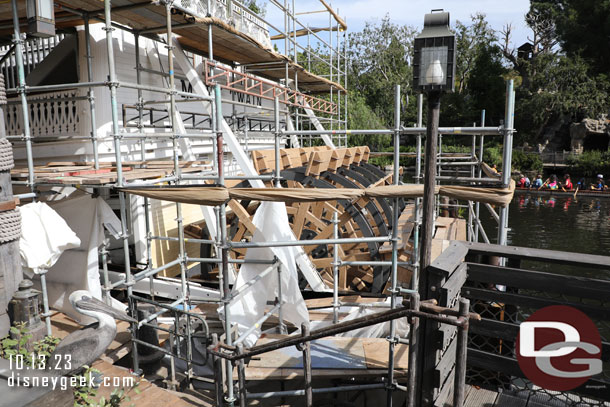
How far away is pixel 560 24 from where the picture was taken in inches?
1465

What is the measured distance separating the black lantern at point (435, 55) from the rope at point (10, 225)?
352cm

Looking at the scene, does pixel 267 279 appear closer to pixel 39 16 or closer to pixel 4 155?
pixel 4 155

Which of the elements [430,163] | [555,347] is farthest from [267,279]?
[555,347]

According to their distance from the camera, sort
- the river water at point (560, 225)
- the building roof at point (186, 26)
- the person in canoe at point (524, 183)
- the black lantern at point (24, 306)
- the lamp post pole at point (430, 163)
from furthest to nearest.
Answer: the person in canoe at point (524, 183) → the river water at point (560, 225) → the building roof at point (186, 26) → the black lantern at point (24, 306) → the lamp post pole at point (430, 163)

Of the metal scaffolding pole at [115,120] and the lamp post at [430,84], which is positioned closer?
the lamp post at [430,84]

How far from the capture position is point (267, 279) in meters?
5.32

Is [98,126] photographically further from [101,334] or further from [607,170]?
[607,170]

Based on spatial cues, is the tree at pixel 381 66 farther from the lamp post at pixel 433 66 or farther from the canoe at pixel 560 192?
the lamp post at pixel 433 66

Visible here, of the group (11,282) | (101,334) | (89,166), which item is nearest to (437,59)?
(101,334)

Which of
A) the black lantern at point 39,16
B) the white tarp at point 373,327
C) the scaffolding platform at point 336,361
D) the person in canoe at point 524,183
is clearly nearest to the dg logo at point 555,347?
the scaffolding platform at point 336,361

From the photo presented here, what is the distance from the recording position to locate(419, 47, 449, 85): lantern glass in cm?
293

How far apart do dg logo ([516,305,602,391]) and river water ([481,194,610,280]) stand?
11610 millimetres

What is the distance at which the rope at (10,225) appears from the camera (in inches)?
150

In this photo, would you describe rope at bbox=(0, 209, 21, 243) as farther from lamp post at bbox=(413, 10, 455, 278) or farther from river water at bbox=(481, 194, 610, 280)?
river water at bbox=(481, 194, 610, 280)
